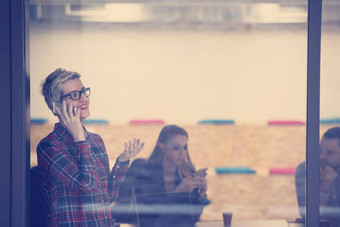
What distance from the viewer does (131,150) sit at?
2.83m

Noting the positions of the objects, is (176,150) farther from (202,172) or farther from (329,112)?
(329,112)

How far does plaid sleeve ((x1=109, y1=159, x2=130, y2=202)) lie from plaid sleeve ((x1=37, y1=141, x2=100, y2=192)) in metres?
0.13

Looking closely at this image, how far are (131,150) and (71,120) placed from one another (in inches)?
16.3

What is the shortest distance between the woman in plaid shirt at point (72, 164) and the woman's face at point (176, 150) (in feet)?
1.50

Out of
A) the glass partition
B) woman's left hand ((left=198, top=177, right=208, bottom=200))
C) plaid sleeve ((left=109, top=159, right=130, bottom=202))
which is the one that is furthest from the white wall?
woman's left hand ((left=198, top=177, right=208, bottom=200))

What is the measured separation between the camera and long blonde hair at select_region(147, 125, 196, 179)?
2967 mm

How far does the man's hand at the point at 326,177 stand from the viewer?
2.61 meters

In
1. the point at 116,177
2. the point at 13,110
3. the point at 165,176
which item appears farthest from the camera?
the point at 165,176

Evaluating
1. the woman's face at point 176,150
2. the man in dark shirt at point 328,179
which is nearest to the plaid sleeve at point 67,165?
the woman's face at point 176,150

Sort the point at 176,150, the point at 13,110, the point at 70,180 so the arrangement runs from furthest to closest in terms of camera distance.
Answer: the point at 176,150 → the point at 70,180 → the point at 13,110

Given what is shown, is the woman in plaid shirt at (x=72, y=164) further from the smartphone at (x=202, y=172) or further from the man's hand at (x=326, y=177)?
the man's hand at (x=326, y=177)

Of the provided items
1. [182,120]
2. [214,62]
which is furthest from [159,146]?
[214,62]

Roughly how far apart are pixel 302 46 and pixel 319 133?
1.74ft

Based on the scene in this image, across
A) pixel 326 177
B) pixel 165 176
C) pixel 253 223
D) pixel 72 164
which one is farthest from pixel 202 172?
pixel 72 164
